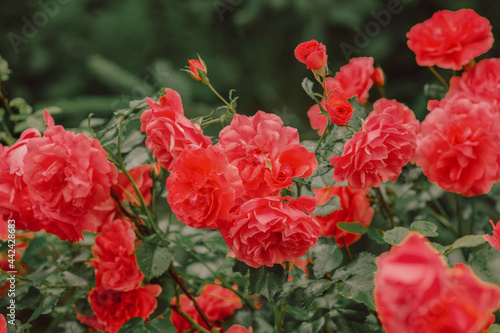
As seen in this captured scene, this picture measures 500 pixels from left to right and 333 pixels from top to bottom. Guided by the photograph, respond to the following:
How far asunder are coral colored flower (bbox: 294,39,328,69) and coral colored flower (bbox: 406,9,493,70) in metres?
0.31

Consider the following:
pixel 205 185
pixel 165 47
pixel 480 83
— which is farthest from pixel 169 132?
pixel 165 47

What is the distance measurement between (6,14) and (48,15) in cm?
29

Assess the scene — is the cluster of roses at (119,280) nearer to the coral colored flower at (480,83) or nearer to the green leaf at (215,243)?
the green leaf at (215,243)

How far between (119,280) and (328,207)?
31 centimetres

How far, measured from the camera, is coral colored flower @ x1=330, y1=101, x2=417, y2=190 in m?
0.52

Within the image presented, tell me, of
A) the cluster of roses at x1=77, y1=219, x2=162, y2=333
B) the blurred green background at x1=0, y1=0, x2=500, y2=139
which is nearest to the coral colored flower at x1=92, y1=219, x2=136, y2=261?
the cluster of roses at x1=77, y1=219, x2=162, y2=333

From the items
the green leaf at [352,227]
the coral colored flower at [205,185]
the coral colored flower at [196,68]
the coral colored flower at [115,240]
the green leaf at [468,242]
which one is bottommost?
the green leaf at [468,242]

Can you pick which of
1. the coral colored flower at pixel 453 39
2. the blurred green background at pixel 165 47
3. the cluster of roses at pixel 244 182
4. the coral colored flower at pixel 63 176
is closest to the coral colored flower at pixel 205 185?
the cluster of roses at pixel 244 182

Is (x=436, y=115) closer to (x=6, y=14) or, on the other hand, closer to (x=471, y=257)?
(x=471, y=257)

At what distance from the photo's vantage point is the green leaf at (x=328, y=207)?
0.59m

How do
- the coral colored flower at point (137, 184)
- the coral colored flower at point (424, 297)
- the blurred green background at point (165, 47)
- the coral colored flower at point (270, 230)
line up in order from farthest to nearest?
the blurred green background at point (165, 47) < the coral colored flower at point (137, 184) < the coral colored flower at point (270, 230) < the coral colored flower at point (424, 297)

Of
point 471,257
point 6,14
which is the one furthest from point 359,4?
point 6,14

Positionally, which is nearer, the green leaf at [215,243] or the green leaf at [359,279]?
the green leaf at [359,279]

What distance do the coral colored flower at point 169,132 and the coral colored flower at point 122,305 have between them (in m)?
0.21
